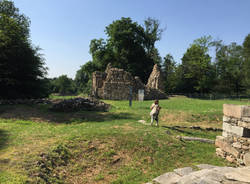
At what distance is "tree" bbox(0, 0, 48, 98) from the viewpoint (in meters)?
16.3

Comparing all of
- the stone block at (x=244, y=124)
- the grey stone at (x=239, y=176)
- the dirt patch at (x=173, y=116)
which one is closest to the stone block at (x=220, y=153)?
the stone block at (x=244, y=124)

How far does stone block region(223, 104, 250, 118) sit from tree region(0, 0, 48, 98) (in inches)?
696

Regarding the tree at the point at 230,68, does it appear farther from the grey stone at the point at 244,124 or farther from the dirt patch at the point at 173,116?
the grey stone at the point at 244,124

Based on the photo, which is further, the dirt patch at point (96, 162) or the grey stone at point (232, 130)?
the grey stone at point (232, 130)

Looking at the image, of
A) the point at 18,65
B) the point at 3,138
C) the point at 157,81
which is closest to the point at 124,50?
the point at 157,81

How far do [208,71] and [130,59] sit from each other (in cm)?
1944

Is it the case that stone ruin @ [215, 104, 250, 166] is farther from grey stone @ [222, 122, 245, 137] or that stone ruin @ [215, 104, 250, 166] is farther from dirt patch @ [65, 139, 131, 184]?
dirt patch @ [65, 139, 131, 184]

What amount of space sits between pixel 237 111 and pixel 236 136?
0.95 meters

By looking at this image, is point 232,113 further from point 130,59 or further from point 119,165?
point 130,59

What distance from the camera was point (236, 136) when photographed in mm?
6527

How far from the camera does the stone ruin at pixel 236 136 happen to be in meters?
6.07

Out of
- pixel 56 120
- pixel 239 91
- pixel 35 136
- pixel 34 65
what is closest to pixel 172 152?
pixel 35 136

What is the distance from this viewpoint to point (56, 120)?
36.8 feet

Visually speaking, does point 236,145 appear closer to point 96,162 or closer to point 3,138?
point 96,162
